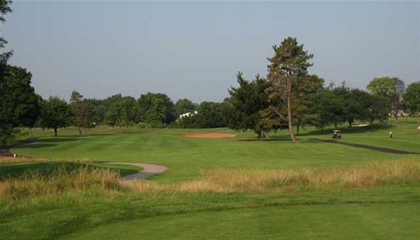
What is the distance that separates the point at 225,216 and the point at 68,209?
142 inches

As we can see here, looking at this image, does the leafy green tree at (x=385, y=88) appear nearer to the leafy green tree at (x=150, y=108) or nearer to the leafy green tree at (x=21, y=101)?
the leafy green tree at (x=150, y=108)

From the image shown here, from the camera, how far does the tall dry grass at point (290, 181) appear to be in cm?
1565

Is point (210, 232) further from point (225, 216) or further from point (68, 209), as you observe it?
point (68, 209)

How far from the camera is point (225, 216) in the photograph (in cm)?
1059

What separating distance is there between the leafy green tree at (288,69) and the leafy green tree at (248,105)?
14.7 feet

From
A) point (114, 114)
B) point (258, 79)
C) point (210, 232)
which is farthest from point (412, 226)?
point (114, 114)

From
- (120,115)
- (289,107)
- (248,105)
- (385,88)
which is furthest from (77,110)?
(385,88)

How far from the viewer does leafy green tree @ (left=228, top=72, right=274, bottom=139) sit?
2613 inches

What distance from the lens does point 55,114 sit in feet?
300

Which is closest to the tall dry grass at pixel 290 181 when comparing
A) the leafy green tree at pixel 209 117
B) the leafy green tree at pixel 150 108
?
the leafy green tree at pixel 209 117

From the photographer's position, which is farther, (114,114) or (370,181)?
(114,114)

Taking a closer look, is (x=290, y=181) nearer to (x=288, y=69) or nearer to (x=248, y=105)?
(x=288, y=69)

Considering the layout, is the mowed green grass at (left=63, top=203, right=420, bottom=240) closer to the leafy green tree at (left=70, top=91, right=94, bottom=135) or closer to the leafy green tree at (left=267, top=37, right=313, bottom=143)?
the leafy green tree at (left=267, top=37, right=313, bottom=143)

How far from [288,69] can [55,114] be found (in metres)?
49.2
